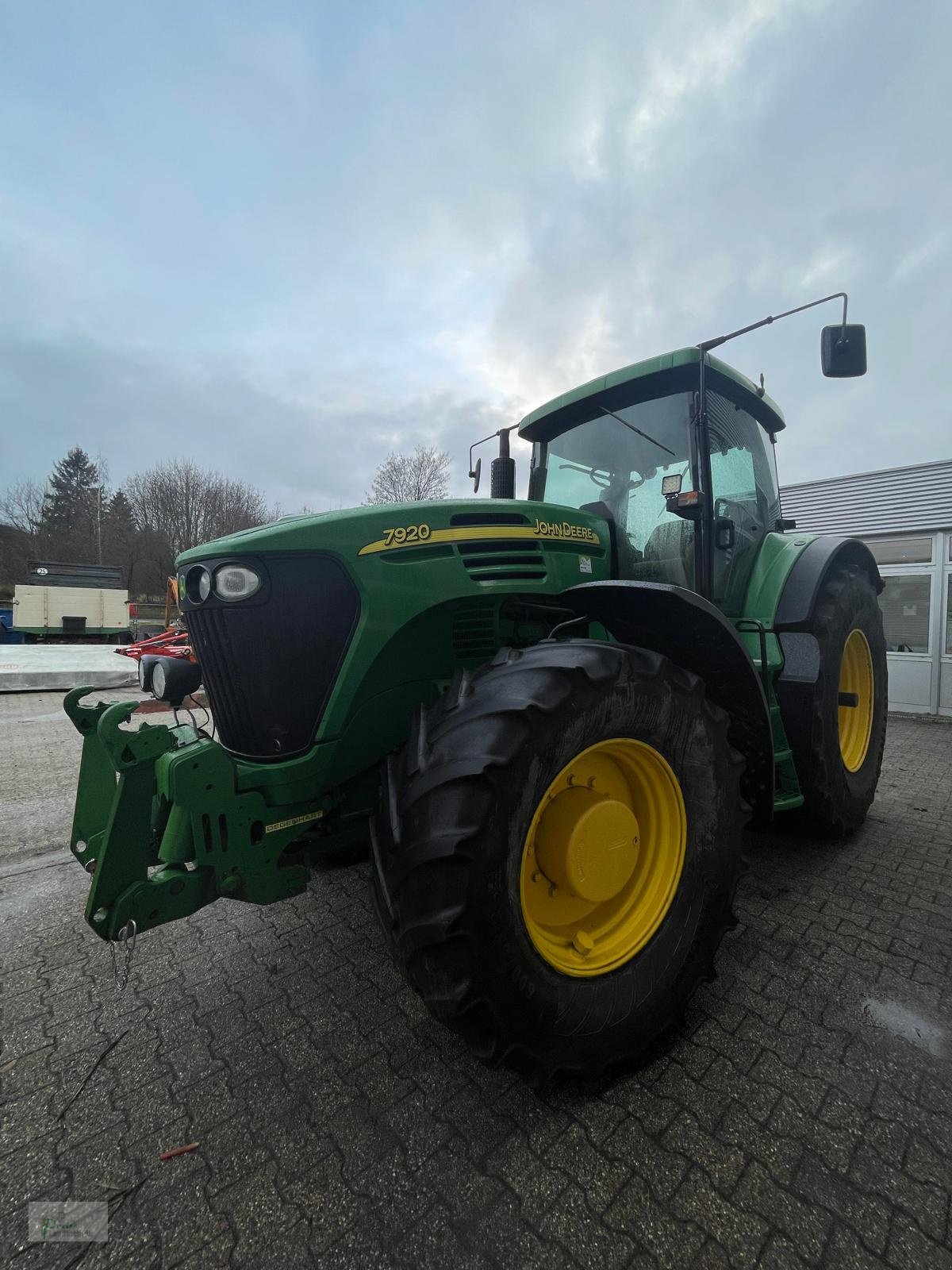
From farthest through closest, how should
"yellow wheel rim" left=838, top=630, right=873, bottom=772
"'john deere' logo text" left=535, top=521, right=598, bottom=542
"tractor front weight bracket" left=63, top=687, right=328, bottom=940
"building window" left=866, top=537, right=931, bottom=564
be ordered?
"building window" left=866, top=537, right=931, bottom=564, "yellow wheel rim" left=838, top=630, right=873, bottom=772, "'john deere' logo text" left=535, top=521, right=598, bottom=542, "tractor front weight bracket" left=63, top=687, right=328, bottom=940

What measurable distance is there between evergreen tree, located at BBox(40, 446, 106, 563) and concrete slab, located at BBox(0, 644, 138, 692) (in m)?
26.7

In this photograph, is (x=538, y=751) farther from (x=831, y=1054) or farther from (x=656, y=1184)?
(x=831, y=1054)

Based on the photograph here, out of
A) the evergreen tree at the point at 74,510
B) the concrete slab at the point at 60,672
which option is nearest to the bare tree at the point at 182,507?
the evergreen tree at the point at 74,510

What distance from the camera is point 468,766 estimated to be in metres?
1.36

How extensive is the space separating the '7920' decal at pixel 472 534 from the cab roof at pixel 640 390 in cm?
83

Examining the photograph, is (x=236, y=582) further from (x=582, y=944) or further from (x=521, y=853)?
(x=582, y=944)

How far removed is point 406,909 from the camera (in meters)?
1.38

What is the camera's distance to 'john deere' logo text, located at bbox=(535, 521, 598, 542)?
2.16 metres

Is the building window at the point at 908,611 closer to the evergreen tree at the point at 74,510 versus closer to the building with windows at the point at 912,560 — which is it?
the building with windows at the point at 912,560

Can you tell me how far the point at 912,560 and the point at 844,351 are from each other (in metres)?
→ 7.39

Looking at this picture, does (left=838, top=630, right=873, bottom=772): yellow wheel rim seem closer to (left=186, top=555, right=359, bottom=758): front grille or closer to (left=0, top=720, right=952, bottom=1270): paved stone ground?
(left=0, top=720, right=952, bottom=1270): paved stone ground

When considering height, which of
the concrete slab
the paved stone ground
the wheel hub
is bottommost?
the paved stone ground

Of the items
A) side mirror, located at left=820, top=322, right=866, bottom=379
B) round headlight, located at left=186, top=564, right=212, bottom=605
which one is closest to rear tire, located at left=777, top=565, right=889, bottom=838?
side mirror, located at left=820, top=322, right=866, bottom=379

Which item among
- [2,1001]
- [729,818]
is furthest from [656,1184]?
[2,1001]
